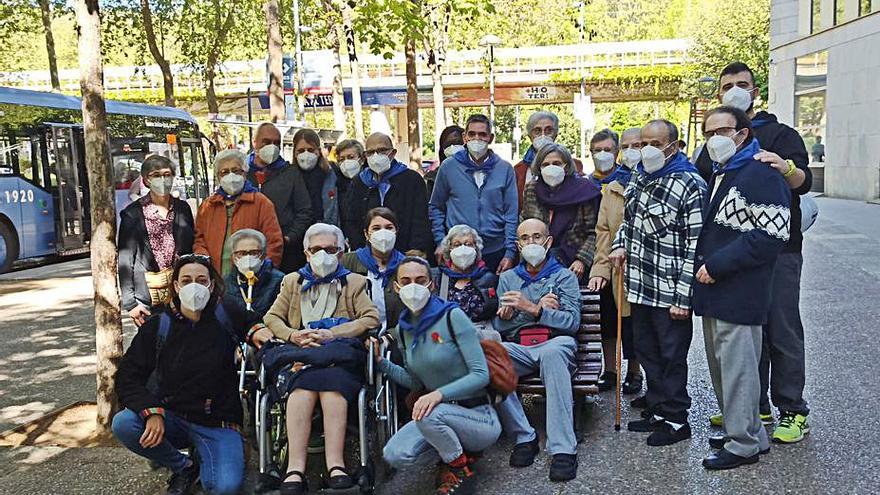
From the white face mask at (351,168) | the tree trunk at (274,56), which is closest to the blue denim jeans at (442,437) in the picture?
the white face mask at (351,168)

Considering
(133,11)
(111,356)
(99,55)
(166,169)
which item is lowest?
(111,356)

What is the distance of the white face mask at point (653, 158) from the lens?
5.06m

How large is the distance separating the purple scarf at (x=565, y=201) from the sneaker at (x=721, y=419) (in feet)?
4.56

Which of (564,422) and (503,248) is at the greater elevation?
(503,248)

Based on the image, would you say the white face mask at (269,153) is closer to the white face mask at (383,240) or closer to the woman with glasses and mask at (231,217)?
the woman with glasses and mask at (231,217)

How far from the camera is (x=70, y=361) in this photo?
7.91m

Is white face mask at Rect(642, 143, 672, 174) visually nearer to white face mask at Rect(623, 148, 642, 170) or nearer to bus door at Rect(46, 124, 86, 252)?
white face mask at Rect(623, 148, 642, 170)

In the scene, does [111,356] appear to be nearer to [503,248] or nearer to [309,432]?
[309,432]

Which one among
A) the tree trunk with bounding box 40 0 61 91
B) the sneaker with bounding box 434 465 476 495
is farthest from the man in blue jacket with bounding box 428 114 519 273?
the tree trunk with bounding box 40 0 61 91

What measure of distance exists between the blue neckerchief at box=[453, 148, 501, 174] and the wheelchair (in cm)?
173

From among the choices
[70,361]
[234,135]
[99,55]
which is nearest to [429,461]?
[99,55]

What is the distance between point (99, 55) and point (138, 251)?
1.29m

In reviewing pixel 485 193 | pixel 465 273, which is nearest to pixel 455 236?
pixel 465 273

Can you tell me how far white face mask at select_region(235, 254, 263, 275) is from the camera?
5547 mm
